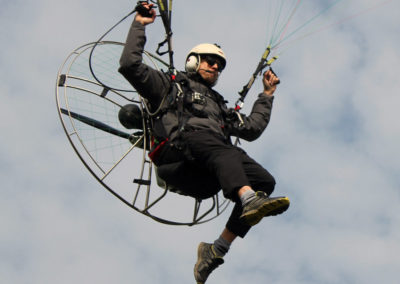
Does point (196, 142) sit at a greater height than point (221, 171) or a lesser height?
greater

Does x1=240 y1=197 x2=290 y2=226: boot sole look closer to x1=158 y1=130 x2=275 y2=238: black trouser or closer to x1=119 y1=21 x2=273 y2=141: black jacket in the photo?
x1=158 y1=130 x2=275 y2=238: black trouser

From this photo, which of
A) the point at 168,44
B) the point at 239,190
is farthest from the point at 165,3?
the point at 239,190

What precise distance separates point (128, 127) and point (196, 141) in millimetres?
1110

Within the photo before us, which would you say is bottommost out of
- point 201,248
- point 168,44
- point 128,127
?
point 201,248

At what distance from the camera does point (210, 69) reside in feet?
27.5

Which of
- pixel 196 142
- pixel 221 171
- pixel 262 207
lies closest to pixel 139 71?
pixel 196 142

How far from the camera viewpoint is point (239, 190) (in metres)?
6.93

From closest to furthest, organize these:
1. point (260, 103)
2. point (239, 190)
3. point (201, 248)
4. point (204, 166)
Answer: point (239, 190)
point (204, 166)
point (201, 248)
point (260, 103)

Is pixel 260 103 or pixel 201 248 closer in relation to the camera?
pixel 201 248

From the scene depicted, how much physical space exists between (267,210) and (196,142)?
1143 mm

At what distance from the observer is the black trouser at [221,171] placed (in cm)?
700

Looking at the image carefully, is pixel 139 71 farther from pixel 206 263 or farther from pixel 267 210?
pixel 206 263

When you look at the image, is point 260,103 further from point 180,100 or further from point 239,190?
point 239,190

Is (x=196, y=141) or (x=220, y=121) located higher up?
(x=220, y=121)
